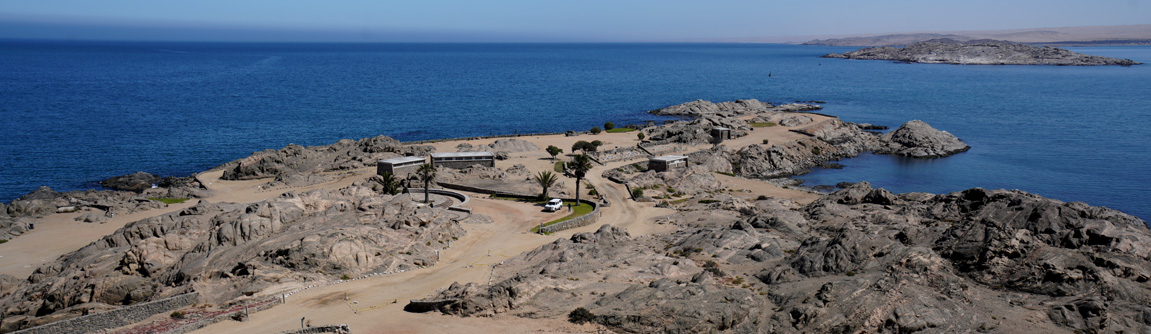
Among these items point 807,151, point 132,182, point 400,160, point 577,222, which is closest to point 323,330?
point 577,222

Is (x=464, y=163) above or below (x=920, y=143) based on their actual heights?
above

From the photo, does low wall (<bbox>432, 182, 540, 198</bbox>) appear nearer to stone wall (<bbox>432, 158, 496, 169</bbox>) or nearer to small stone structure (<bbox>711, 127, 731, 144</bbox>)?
stone wall (<bbox>432, 158, 496, 169</bbox>)

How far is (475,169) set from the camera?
79.6m

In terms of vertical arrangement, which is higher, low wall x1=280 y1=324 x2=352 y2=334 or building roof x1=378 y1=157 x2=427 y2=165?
building roof x1=378 y1=157 x2=427 y2=165

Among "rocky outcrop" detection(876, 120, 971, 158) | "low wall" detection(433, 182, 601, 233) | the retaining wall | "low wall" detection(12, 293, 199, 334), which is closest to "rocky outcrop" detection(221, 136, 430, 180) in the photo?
"low wall" detection(433, 182, 601, 233)

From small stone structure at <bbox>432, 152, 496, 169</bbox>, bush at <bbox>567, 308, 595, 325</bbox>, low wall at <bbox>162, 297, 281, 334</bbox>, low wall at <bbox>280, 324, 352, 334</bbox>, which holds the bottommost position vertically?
low wall at <bbox>162, 297, 281, 334</bbox>

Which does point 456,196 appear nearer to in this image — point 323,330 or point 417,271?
point 417,271

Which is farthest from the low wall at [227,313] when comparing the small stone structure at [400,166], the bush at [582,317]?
the small stone structure at [400,166]

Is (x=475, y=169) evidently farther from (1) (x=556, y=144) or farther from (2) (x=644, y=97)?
(2) (x=644, y=97)

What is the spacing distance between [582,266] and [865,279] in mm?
15889

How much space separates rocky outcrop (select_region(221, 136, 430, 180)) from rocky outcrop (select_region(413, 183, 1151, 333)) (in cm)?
4690

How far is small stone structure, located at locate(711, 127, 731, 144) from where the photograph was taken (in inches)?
4345

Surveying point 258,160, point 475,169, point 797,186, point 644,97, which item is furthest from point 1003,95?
point 258,160

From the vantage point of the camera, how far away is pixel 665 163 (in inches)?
3300
